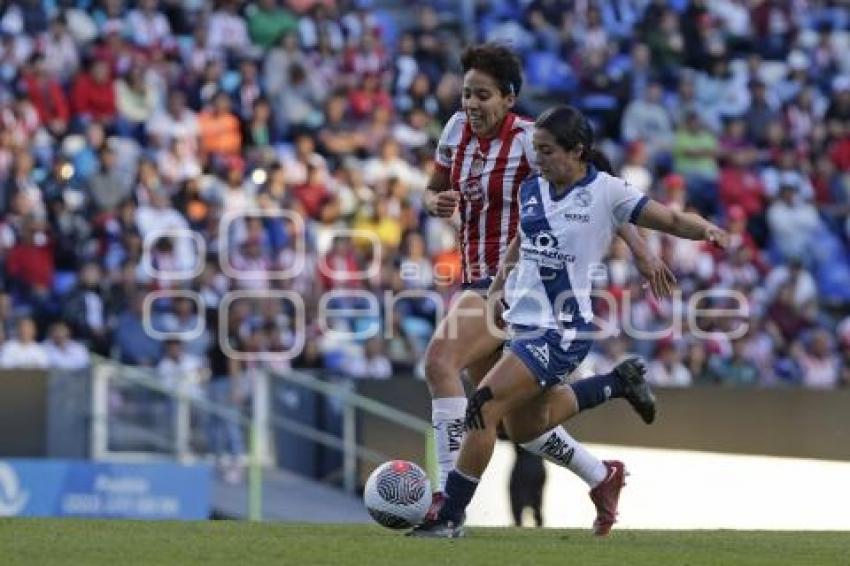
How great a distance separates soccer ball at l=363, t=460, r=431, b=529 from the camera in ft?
33.5

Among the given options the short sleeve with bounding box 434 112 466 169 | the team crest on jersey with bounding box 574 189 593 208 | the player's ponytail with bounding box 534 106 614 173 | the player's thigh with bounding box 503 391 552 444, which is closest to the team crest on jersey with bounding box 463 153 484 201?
the short sleeve with bounding box 434 112 466 169

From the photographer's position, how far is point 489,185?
1078 centimetres

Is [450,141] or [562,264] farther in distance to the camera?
Answer: [450,141]

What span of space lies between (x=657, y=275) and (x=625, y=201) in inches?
15.1

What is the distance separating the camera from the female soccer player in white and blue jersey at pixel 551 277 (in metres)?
9.74

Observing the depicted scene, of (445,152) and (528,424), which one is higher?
(445,152)

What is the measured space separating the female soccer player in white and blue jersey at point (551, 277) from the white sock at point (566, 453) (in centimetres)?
51

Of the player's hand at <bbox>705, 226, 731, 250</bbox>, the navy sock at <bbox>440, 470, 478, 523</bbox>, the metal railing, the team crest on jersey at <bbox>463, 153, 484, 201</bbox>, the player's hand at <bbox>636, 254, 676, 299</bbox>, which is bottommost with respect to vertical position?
the metal railing

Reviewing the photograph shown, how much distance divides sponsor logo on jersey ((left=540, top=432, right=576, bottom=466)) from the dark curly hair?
1.74 m

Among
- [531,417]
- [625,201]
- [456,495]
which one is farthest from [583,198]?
[456,495]

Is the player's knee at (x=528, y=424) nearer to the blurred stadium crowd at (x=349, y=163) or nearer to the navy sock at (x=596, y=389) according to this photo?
the navy sock at (x=596, y=389)

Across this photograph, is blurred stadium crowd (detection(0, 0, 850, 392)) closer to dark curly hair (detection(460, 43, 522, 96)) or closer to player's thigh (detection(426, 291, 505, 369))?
player's thigh (detection(426, 291, 505, 369))

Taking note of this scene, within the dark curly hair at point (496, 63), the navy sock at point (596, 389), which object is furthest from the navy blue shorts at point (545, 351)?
the dark curly hair at point (496, 63)

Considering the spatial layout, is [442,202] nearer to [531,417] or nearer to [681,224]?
[531,417]
